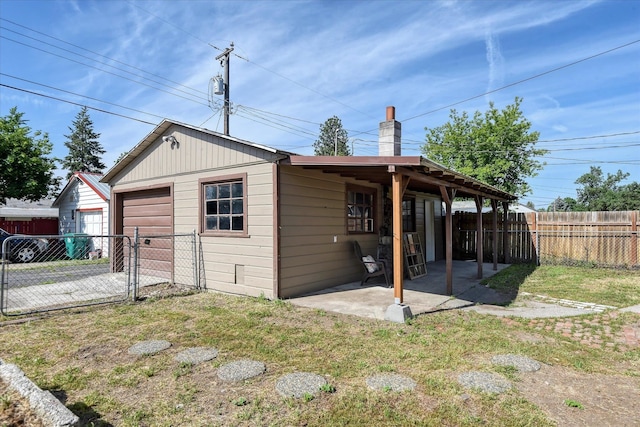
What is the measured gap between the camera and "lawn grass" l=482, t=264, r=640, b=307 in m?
6.83

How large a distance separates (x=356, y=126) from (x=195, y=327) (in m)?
23.9

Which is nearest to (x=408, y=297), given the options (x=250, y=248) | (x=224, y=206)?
(x=250, y=248)

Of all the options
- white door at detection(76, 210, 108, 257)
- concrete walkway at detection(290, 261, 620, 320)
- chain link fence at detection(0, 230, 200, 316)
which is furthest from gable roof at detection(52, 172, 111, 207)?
concrete walkway at detection(290, 261, 620, 320)

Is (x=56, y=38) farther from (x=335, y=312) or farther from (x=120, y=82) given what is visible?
(x=335, y=312)

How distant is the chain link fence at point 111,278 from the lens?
19.9 feet

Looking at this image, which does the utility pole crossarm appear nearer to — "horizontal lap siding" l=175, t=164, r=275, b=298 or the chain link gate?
the chain link gate

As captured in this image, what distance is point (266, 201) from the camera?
627 centimetres

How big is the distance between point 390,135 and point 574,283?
17.9 ft

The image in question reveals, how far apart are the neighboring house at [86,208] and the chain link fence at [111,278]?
150 inches

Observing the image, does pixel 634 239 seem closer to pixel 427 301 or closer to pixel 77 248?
pixel 427 301

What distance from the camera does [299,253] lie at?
21.6 ft

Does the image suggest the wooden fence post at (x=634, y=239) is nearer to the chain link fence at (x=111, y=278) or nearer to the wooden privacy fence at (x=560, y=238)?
the wooden privacy fence at (x=560, y=238)

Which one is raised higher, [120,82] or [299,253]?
[120,82]

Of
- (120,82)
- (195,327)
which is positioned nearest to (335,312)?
(195,327)
